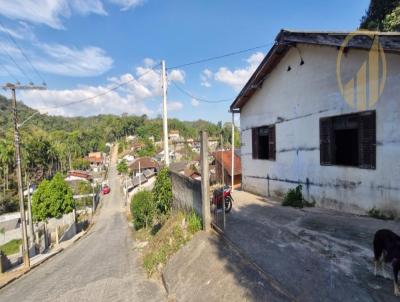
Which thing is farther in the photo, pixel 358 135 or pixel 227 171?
pixel 227 171

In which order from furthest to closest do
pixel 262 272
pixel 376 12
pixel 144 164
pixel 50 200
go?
1. pixel 144 164
2. pixel 50 200
3. pixel 376 12
4. pixel 262 272

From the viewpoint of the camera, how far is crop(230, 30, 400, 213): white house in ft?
23.6

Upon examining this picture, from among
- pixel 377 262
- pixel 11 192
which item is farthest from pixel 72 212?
pixel 377 262

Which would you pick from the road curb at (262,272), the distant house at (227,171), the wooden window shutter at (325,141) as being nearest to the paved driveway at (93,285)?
the road curb at (262,272)

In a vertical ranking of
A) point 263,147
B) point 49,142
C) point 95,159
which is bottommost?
point 95,159

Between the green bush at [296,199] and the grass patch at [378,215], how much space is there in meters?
2.32

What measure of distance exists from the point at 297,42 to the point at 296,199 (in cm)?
576

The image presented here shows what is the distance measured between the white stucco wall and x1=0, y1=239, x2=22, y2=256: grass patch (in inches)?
974

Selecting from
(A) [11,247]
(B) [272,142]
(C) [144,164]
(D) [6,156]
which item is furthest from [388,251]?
(C) [144,164]

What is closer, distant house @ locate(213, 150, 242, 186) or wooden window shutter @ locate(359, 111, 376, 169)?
wooden window shutter @ locate(359, 111, 376, 169)

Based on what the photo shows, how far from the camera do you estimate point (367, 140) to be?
775 centimetres

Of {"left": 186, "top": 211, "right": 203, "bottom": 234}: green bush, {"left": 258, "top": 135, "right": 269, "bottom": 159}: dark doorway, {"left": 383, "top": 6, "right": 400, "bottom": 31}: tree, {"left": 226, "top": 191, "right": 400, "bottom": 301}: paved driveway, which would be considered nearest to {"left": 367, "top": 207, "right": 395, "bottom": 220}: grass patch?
{"left": 226, "top": 191, "right": 400, "bottom": 301}: paved driveway

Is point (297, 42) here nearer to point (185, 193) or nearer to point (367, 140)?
point (367, 140)

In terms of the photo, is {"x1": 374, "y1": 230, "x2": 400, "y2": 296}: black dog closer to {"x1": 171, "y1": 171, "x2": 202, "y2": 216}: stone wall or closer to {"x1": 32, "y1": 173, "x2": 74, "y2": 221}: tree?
{"x1": 171, "y1": 171, "x2": 202, "y2": 216}: stone wall
